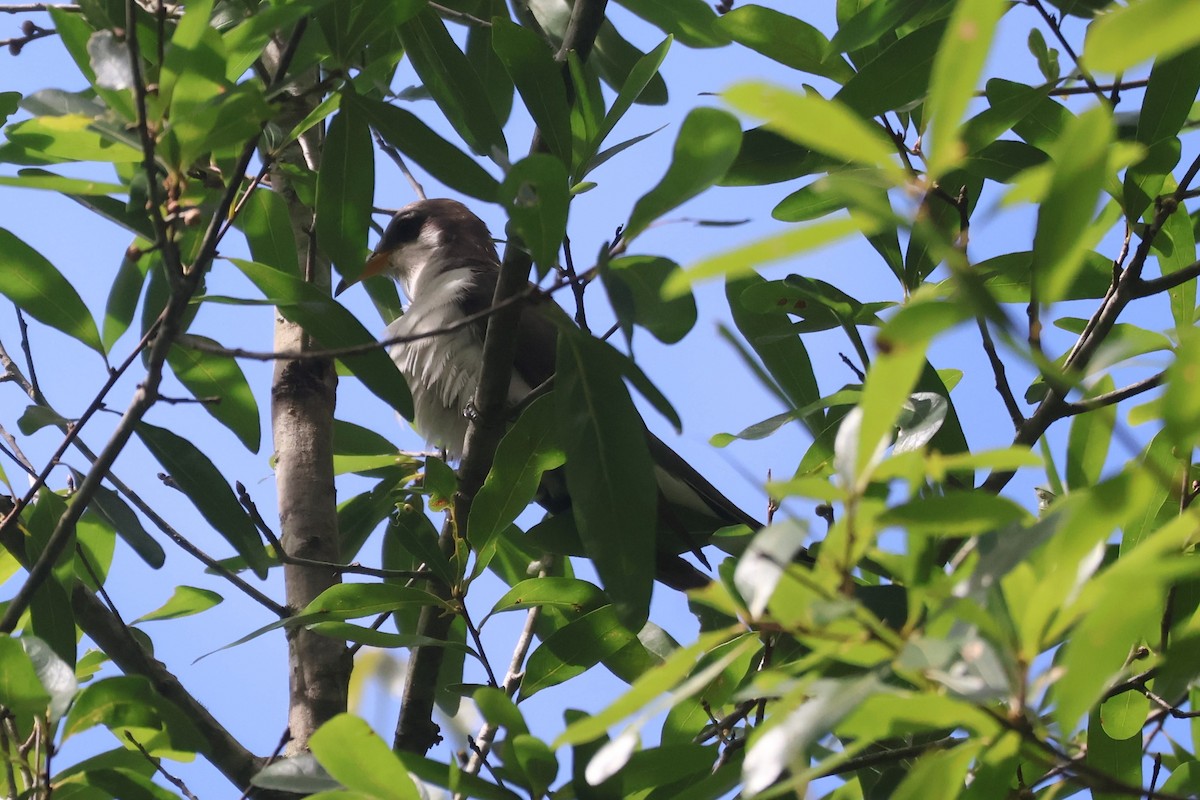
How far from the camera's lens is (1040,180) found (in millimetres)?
742

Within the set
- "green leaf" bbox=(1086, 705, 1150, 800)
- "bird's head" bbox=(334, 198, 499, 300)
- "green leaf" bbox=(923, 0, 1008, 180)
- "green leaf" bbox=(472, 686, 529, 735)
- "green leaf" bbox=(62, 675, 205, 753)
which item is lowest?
"green leaf" bbox=(1086, 705, 1150, 800)

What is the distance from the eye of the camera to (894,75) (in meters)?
1.65

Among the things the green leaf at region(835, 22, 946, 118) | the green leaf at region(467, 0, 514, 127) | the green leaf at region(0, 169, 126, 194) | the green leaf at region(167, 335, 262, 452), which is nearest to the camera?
the green leaf at region(0, 169, 126, 194)

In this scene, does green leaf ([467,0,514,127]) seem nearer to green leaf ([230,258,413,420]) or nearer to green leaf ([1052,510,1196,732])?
green leaf ([230,258,413,420])

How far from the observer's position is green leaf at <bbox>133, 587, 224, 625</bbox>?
7.14ft

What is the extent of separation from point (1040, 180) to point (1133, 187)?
1.23m

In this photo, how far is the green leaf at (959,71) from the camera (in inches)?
28.1

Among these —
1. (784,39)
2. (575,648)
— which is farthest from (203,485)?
(784,39)

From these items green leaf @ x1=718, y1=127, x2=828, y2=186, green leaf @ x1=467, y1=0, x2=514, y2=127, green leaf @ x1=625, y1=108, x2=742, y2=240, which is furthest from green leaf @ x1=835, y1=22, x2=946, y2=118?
green leaf @ x1=467, y1=0, x2=514, y2=127

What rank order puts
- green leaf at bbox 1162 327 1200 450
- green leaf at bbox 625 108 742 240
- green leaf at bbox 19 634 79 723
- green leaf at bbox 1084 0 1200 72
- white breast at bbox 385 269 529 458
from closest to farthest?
green leaf at bbox 1084 0 1200 72 < green leaf at bbox 1162 327 1200 450 < green leaf at bbox 625 108 742 240 < green leaf at bbox 19 634 79 723 < white breast at bbox 385 269 529 458

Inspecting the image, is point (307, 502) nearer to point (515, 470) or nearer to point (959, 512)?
point (515, 470)

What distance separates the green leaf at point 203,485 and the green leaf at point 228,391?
173mm

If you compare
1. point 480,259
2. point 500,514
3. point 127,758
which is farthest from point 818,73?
point 480,259

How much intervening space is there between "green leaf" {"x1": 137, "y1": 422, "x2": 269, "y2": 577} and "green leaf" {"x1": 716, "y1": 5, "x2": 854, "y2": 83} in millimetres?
1082
